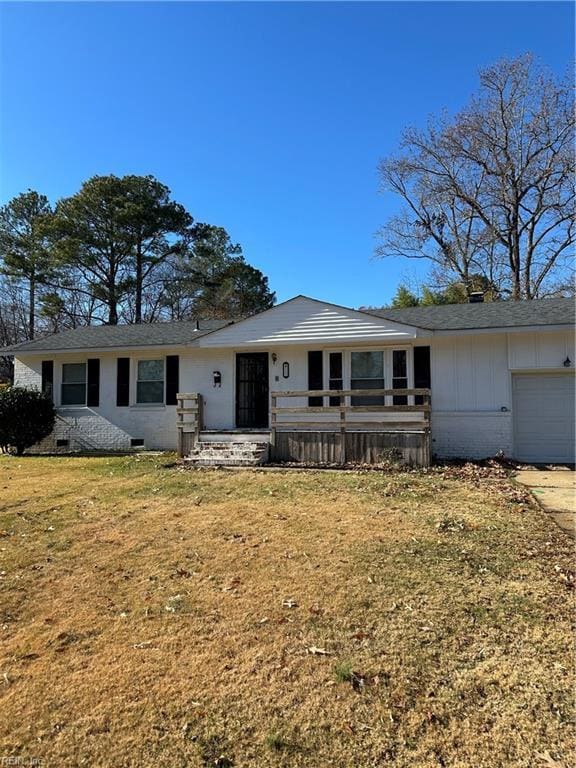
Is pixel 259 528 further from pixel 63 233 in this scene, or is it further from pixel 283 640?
pixel 63 233

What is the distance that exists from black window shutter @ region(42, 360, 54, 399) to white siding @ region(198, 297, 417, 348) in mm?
5427

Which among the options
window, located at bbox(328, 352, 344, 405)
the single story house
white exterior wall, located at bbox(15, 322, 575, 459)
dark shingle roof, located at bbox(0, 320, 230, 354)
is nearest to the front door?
the single story house

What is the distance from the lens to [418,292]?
26.5 meters

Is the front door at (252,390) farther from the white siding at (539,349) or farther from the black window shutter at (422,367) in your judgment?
the white siding at (539,349)

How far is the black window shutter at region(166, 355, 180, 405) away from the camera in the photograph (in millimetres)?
13688

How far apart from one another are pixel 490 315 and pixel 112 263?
70.1 ft

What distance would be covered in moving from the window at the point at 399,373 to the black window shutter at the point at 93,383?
8640mm

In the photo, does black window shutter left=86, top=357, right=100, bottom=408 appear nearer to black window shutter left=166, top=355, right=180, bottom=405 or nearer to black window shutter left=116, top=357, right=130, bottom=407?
black window shutter left=116, top=357, right=130, bottom=407

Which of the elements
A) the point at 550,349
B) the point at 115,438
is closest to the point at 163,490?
the point at 115,438

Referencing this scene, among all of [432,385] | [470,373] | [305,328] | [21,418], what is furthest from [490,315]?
[21,418]

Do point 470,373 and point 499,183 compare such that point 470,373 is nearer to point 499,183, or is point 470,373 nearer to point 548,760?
point 548,760

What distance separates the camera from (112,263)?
2661 cm

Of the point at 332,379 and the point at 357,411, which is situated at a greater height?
the point at 332,379

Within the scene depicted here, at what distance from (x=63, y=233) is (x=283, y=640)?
90.1ft
